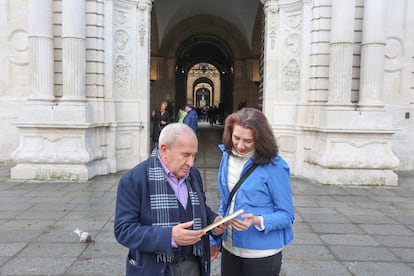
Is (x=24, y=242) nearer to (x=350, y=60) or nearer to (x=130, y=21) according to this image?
(x=130, y=21)

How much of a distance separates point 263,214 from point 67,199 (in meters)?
5.48

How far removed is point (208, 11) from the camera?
68.2 feet

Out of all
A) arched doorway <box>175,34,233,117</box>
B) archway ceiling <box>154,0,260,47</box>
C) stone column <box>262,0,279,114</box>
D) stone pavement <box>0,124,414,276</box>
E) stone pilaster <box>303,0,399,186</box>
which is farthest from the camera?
arched doorway <box>175,34,233,117</box>

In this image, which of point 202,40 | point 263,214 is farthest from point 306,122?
point 202,40

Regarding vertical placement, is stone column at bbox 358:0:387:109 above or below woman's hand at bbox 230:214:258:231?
above

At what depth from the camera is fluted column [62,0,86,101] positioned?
8.89m

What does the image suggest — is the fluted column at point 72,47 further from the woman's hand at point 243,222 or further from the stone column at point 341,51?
the woman's hand at point 243,222

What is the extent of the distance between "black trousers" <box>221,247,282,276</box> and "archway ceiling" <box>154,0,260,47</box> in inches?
669

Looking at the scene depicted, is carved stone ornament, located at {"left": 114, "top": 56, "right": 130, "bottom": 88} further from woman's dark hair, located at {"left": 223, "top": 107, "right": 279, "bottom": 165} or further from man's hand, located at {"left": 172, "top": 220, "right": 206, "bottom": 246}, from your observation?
man's hand, located at {"left": 172, "top": 220, "right": 206, "bottom": 246}

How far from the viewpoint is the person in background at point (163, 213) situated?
1.99 m

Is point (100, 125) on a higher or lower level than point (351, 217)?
higher

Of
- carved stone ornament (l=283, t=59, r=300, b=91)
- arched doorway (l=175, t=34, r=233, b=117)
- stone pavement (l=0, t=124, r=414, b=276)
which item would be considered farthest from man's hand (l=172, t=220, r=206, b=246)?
arched doorway (l=175, t=34, r=233, b=117)

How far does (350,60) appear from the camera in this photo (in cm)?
906

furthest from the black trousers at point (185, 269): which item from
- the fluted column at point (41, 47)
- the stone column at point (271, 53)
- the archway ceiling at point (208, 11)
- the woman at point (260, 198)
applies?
the archway ceiling at point (208, 11)
